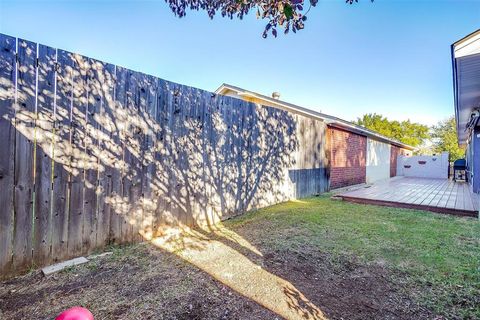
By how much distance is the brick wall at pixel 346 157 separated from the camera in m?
9.18

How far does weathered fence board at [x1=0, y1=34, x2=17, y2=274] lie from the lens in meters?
2.38

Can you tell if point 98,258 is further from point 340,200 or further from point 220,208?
point 340,200

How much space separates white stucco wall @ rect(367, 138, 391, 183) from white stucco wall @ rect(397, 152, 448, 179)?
2726 millimetres

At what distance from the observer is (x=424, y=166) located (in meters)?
16.6

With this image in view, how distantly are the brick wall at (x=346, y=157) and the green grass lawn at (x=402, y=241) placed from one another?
9.99 ft

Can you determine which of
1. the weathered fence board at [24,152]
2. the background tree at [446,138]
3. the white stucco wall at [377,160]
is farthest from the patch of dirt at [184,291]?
the background tree at [446,138]

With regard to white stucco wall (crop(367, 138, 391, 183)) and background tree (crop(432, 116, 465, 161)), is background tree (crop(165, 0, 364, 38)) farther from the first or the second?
background tree (crop(432, 116, 465, 161))

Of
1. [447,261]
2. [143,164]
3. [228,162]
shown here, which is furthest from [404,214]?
[143,164]

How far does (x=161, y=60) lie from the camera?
9.58m

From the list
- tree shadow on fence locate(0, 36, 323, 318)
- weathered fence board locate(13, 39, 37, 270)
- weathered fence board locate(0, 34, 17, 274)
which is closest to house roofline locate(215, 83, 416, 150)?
tree shadow on fence locate(0, 36, 323, 318)

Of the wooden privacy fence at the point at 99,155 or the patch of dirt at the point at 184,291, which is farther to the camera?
the wooden privacy fence at the point at 99,155

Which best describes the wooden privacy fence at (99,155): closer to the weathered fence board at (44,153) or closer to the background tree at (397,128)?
the weathered fence board at (44,153)

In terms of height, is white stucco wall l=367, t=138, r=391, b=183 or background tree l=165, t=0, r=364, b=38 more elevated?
background tree l=165, t=0, r=364, b=38

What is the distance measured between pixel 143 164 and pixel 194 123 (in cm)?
119
